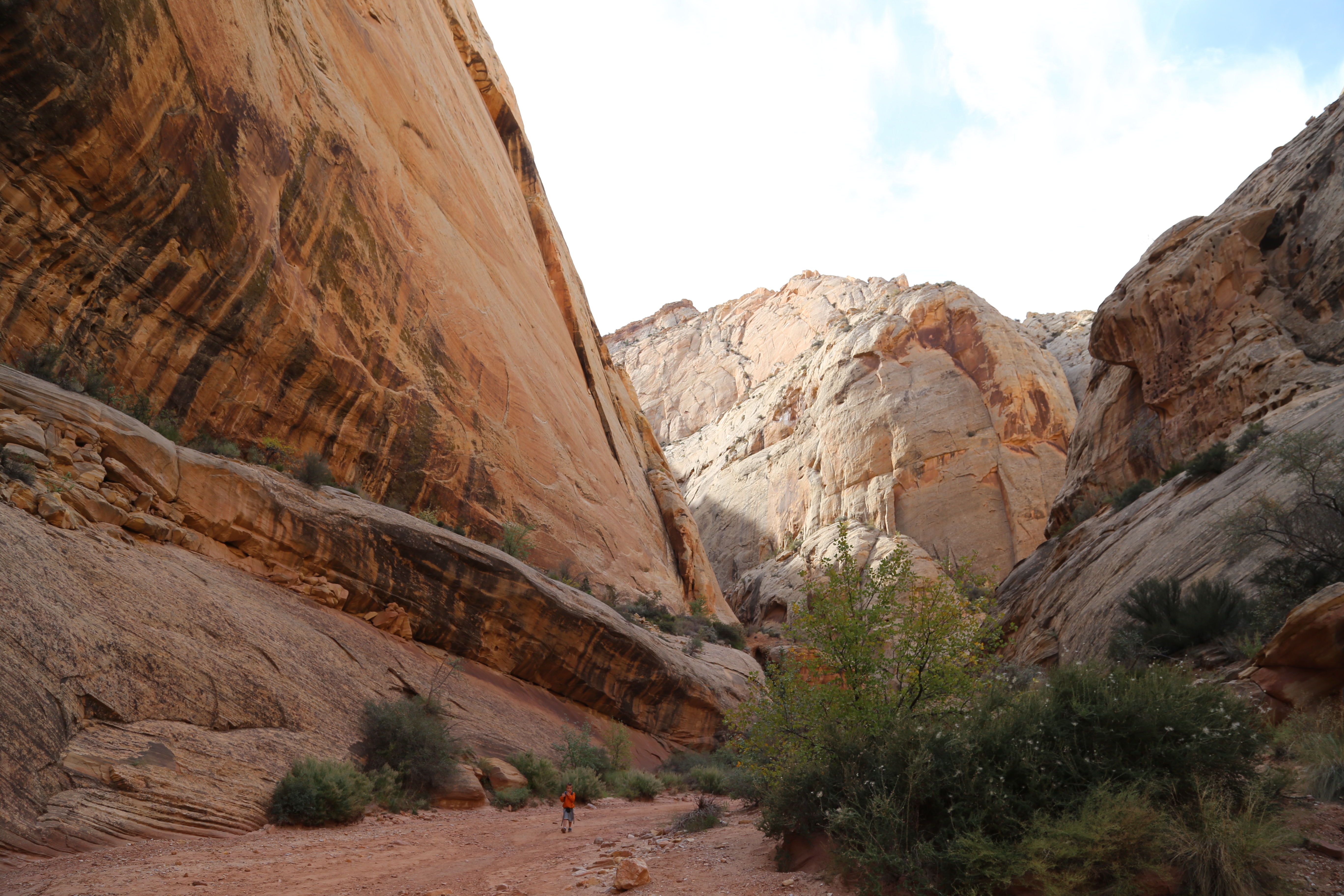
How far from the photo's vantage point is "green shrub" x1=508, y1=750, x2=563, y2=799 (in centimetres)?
1193

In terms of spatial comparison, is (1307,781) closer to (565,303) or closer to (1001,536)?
(565,303)

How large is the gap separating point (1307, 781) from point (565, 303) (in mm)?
28778

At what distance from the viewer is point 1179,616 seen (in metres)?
11.3

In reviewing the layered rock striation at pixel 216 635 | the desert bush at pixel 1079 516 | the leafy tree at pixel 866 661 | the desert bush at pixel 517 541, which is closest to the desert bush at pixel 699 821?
the leafy tree at pixel 866 661

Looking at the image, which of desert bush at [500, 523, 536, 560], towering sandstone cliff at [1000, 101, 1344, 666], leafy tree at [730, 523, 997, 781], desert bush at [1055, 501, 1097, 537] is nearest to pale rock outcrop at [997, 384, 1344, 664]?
towering sandstone cliff at [1000, 101, 1344, 666]

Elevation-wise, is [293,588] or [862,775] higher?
[293,588]

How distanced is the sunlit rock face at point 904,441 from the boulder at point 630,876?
29.8m

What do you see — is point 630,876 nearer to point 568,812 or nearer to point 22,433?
point 568,812

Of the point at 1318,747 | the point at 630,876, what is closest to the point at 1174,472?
the point at 1318,747

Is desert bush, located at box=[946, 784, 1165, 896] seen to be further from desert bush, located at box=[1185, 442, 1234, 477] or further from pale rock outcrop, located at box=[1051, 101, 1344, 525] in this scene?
pale rock outcrop, located at box=[1051, 101, 1344, 525]

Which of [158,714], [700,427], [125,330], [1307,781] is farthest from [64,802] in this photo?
[700,427]

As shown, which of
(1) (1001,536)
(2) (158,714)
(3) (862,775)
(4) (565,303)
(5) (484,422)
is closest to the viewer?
(3) (862,775)

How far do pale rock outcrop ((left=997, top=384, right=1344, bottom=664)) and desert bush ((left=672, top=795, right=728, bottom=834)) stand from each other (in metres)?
5.04

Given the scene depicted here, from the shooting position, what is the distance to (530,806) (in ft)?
37.3
